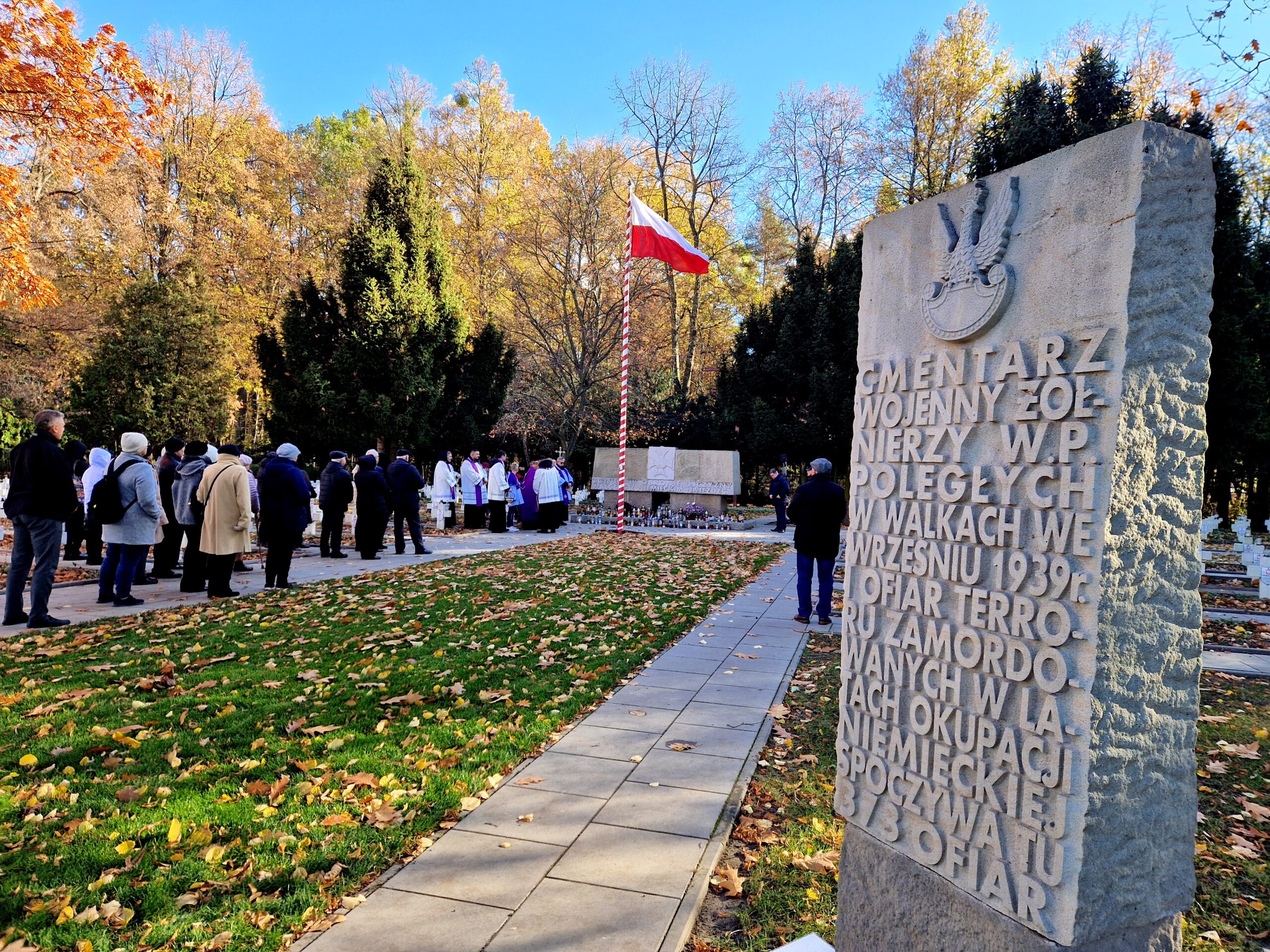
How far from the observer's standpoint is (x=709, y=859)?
358 cm

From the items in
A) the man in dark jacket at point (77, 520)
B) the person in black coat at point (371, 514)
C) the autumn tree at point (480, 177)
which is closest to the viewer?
the man in dark jacket at point (77, 520)

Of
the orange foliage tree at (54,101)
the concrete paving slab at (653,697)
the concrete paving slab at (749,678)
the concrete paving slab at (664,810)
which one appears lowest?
the concrete paving slab at (653,697)

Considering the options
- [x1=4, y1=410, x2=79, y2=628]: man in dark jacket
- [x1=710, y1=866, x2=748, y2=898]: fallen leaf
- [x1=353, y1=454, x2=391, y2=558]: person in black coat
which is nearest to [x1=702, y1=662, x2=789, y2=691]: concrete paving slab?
[x1=710, y1=866, x2=748, y2=898]: fallen leaf

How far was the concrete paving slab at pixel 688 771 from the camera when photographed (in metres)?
4.45

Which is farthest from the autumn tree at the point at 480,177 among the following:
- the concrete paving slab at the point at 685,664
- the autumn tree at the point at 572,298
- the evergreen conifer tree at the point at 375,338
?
the concrete paving slab at the point at 685,664

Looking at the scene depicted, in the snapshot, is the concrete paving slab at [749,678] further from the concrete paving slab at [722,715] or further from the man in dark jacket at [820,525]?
the man in dark jacket at [820,525]

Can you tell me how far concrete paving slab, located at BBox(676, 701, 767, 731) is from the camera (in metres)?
5.57

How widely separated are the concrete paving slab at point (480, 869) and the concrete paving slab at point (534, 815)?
0.07 metres

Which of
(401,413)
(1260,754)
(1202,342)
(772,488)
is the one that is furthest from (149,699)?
(772,488)

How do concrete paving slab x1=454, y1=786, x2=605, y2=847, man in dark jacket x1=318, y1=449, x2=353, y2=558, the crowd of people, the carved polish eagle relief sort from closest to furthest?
the carved polish eagle relief < concrete paving slab x1=454, y1=786, x2=605, y2=847 < the crowd of people < man in dark jacket x1=318, y1=449, x2=353, y2=558

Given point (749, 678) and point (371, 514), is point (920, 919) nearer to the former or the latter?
point (749, 678)

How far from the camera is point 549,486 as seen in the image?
2000cm

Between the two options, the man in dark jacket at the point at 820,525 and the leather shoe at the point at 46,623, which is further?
the man in dark jacket at the point at 820,525

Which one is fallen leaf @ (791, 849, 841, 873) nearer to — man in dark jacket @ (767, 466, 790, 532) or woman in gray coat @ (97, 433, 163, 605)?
woman in gray coat @ (97, 433, 163, 605)
